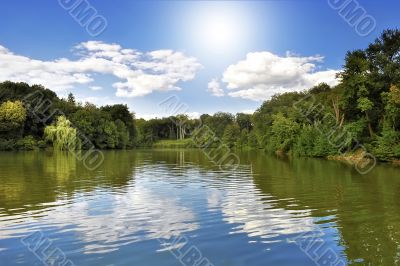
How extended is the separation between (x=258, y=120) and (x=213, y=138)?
112 feet

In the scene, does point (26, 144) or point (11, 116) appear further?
point (26, 144)

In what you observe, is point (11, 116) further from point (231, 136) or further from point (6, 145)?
point (231, 136)

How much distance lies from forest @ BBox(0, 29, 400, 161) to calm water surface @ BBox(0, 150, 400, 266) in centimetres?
2075

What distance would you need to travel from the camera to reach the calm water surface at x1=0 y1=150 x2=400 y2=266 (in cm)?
805

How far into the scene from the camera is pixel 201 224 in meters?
10.9

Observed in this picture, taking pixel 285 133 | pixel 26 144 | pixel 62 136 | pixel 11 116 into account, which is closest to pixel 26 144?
pixel 26 144

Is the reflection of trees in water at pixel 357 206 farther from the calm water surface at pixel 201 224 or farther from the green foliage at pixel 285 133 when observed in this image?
the green foliage at pixel 285 133

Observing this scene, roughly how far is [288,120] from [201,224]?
4895cm

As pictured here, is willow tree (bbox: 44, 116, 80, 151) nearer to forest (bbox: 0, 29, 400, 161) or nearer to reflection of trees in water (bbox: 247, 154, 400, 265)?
forest (bbox: 0, 29, 400, 161)

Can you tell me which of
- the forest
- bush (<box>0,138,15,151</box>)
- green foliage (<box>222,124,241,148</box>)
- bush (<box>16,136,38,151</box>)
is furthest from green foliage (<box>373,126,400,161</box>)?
green foliage (<box>222,124,241,148</box>)

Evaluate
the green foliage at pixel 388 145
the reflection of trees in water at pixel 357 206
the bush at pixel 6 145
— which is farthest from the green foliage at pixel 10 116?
the green foliage at pixel 388 145

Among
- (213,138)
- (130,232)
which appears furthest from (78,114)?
(130,232)

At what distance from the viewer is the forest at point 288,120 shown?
37781 mm

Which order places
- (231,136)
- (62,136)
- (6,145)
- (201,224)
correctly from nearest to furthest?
(201,224), (62,136), (6,145), (231,136)
